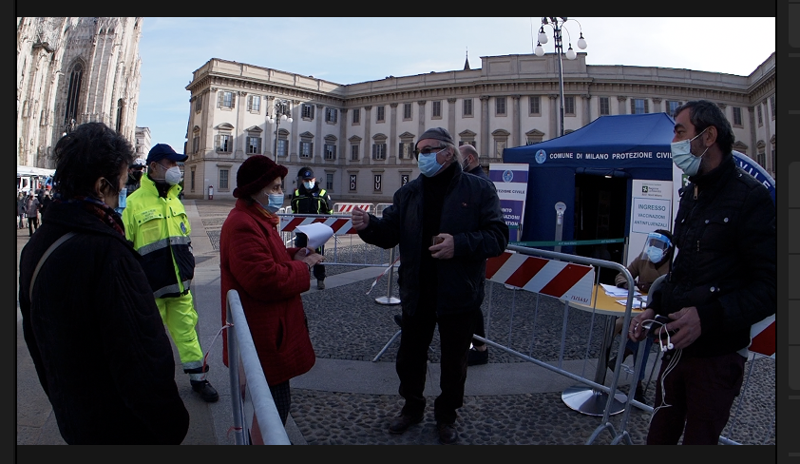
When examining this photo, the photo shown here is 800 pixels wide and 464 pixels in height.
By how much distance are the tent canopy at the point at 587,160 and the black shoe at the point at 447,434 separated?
6.55 metres

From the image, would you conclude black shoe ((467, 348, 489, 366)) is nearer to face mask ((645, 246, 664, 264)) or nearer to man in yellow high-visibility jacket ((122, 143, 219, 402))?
face mask ((645, 246, 664, 264))

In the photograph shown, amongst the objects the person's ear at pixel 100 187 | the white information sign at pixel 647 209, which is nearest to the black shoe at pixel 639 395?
the person's ear at pixel 100 187

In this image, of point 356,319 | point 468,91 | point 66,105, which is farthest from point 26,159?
point 356,319

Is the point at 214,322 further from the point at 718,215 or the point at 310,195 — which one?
the point at 718,215

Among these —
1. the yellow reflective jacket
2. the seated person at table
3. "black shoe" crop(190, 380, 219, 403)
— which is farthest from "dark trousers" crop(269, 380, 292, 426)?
the seated person at table

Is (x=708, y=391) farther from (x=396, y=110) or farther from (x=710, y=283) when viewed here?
(x=396, y=110)

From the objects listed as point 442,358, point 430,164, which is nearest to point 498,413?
point 442,358

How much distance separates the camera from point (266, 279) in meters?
2.33

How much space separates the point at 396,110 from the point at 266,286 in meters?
54.1

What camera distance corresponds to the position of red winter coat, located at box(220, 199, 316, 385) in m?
2.35

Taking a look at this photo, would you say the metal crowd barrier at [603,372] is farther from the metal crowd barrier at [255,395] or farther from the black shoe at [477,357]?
the metal crowd barrier at [255,395]

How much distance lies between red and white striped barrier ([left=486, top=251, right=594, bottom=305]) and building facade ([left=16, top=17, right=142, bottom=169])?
42.8m

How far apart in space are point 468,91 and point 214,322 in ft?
162

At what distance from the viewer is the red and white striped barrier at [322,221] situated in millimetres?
7617
